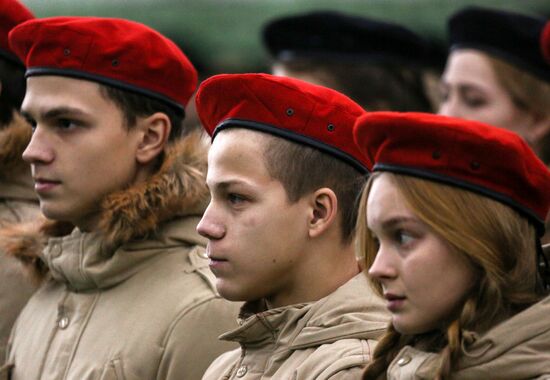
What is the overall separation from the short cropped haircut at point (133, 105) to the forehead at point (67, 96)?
0.03 m

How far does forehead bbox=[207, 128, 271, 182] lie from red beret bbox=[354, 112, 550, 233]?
0.71m

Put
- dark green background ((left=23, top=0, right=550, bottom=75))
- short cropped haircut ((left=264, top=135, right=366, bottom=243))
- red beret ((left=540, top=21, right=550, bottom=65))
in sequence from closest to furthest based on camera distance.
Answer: short cropped haircut ((left=264, top=135, right=366, bottom=243)) < red beret ((left=540, top=21, right=550, bottom=65)) < dark green background ((left=23, top=0, right=550, bottom=75))

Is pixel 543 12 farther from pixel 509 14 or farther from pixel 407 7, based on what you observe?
pixel 509 14

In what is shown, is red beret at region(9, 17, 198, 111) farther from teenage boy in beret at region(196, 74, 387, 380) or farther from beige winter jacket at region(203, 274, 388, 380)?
beige winter jacket at region(203, 274, 388, 380)

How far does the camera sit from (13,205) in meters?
6.63

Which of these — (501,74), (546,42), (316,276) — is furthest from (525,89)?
(316,276)

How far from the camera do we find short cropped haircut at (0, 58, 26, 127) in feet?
21.9

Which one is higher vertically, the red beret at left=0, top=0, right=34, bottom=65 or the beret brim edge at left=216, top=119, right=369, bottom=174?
the beret brim edge at left=216, top=119, right=369, bottom=174

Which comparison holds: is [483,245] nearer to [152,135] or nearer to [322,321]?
[322,321]

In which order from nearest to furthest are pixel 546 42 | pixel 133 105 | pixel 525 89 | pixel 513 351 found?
pixel 513 351, pixel 133 105, pixel 546 42, pixel 525 89

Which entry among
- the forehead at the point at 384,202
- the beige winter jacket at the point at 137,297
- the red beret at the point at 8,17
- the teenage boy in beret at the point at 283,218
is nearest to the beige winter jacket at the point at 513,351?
the forehead at the point at 384,202

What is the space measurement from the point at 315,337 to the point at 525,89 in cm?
350

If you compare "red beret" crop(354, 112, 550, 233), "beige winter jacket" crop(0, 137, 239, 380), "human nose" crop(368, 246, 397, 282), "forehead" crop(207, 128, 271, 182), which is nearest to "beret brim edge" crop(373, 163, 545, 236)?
"red beret" crop(354, 112, 550, 233)

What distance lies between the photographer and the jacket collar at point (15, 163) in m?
6.54
